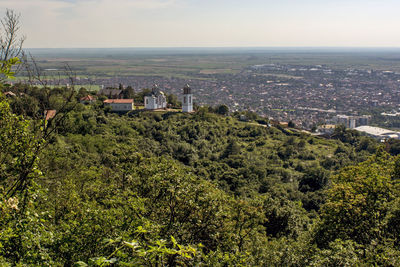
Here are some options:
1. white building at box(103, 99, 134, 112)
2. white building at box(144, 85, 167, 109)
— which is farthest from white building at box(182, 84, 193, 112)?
white building at box(103, 99, 134, 112)

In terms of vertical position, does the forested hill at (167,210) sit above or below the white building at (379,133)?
above

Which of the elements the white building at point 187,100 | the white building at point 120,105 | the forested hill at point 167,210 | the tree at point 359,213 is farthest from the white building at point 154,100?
the tree at point 359,213

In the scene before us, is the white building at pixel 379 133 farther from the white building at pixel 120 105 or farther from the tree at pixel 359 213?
the tree at pixel 359 213

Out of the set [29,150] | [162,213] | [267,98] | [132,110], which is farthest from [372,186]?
[267,98]

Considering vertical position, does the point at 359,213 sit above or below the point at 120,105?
below

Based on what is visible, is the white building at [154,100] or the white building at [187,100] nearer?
the white building at [154,100]

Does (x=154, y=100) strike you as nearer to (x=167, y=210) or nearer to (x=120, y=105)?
(x=120, y=105)

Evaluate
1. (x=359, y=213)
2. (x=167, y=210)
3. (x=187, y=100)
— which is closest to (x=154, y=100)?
(x=187, y=100)

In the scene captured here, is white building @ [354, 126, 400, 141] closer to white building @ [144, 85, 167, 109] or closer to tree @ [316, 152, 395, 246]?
white building @ [144, 85, 167, 109]
